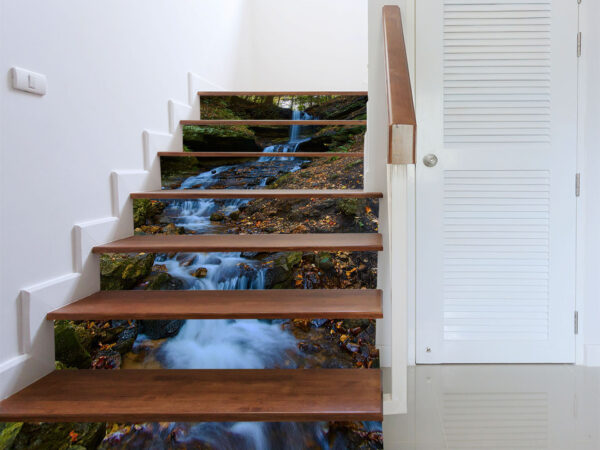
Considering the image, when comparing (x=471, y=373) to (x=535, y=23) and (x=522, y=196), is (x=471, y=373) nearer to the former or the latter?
(x=522, y=196)

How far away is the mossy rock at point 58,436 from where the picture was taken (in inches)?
53.5

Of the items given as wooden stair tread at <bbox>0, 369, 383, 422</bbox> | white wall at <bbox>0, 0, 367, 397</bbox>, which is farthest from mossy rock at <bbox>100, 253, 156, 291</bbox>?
wooden stair tread at <bbox>0, 369, 383, 422</bbox>

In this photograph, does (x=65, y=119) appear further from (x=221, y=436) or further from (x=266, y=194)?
(x=221, y=436)

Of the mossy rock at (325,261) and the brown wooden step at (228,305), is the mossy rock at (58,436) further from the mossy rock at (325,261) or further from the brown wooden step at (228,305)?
the mossy rock at (325,261)

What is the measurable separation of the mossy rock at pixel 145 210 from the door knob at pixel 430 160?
4.10 feet

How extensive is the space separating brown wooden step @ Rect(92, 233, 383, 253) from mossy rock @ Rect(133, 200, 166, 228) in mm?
163

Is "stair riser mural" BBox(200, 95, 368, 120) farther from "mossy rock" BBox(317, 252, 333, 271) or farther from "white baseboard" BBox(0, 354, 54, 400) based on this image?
"white baseboard" BBox(0, 354, 54, 400)

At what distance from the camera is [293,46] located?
15.7ft

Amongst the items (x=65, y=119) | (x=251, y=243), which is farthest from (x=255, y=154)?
(x=65, y=119)

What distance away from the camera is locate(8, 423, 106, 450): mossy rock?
1.36m

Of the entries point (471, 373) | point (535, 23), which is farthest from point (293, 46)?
point (471, 373)

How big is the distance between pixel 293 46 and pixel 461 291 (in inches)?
133

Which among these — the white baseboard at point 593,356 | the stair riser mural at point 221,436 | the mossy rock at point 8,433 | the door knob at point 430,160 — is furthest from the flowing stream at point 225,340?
the white baseboard at point 593,356

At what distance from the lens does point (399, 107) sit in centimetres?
143
